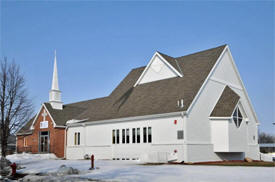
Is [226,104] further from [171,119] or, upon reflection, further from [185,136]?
[185,136]

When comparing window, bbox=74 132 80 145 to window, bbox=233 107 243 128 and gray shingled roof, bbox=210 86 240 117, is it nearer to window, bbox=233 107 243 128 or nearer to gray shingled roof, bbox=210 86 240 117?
gray shingled roof, bbox=210 86 240 117

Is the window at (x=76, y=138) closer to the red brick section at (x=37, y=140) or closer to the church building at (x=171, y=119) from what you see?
the church building at (x=171, y=119)

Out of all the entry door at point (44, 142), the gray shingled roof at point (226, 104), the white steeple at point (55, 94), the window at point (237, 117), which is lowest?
the entry door at point (44, 142)

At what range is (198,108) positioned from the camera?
26.2 metres

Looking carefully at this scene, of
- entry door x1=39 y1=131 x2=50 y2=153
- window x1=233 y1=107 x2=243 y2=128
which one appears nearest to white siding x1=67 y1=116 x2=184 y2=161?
entry door x1=39 y1=131 x2=50 y2=153

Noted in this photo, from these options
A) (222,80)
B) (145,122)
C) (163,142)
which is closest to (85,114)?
(145,122)

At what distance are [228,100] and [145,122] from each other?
741 centimetres

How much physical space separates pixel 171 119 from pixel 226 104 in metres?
5.34

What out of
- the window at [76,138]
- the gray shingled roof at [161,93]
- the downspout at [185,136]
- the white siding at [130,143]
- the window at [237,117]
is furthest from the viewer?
the window at [76,138]

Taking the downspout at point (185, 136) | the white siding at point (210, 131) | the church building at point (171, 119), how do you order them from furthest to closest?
the church building at point (171, 119)
the white siding at point (210, 131)
the downspout at point (185, 136)

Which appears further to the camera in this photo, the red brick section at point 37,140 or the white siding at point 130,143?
the red brick section at point 37,140

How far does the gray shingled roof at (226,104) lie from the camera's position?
26.9 meters

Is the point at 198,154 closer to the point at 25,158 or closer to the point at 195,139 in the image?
the point at 195,139

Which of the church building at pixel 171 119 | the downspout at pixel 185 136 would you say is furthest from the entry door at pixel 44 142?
the downspout at pixel 185 136
